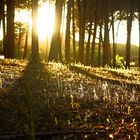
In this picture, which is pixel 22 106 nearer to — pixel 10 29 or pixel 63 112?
pixel 63 112

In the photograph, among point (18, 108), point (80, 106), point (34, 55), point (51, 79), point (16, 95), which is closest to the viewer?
point (18, 108)

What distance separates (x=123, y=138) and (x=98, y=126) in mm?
953

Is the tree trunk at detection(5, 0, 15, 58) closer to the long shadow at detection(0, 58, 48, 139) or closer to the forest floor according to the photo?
the long shadow at detection(0, 58, 48, 139)

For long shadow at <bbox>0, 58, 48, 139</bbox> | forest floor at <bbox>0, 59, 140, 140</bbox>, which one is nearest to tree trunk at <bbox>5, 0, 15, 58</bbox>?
long shadow at <bbox>0, 58, 48, 139</bbox>

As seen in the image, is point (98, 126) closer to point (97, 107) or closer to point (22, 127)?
point (22, 127)

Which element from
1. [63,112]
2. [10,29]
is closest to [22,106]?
[63,112]

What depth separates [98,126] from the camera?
7262 mm

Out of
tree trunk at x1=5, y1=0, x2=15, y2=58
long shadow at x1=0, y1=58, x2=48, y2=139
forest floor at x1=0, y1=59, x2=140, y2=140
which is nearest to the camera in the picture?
forest floor at x1=0, y1=59, x2=140, y2=140

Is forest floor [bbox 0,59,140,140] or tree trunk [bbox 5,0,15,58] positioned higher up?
tree trunk [bbox 5,0,15,58]

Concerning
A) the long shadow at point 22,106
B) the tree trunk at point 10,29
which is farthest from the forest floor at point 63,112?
the tree trunk at point 10,29

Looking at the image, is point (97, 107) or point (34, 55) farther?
point (34, 55)

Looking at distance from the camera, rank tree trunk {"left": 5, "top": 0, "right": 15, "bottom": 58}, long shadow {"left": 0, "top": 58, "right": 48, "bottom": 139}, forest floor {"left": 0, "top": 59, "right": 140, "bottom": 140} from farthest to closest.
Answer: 1. tree trunk {"left": 5, "top": 0, "right": 15, "bottom": 58}
2. long shadow {"left": 0, "top": 58, "right": 48, "bottom": 139}
3. forest floor {"left": 0, "top": 59, "right": 140, "bottom": 140}

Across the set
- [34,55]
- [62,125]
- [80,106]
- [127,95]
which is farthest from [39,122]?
[34,55]

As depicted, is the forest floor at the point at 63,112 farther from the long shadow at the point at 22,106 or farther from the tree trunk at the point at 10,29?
the tree trunk at the point at 10,29
